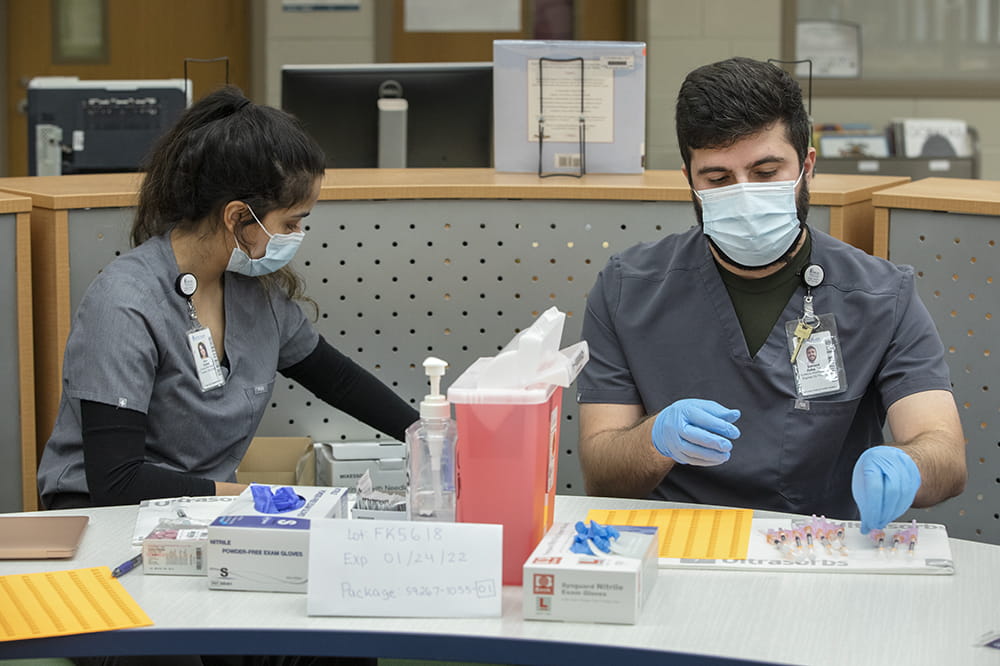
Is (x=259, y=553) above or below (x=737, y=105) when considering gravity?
below

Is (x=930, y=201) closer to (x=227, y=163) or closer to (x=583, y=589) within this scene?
(x=227, y=163)

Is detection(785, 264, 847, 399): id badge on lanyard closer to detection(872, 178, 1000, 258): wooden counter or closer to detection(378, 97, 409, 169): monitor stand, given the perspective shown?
detection(872, 178, 1000, 258): wooden counter

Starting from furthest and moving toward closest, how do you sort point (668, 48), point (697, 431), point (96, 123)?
1. point (668, 48)
2. point (96, 123)
3. point (697, 431)

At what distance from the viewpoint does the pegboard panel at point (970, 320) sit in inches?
87.5

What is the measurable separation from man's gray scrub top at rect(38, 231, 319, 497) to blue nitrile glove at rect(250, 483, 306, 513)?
1.42 feet

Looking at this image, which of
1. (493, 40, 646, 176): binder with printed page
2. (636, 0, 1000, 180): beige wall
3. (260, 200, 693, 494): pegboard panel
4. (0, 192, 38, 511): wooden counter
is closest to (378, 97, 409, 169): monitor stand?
(493, 40, 646, 176): binder with printed page

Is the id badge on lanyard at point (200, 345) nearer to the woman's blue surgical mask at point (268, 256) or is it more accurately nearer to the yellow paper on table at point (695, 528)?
the woman's blue surgical mask at point (268, 256)

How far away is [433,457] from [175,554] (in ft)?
0.97

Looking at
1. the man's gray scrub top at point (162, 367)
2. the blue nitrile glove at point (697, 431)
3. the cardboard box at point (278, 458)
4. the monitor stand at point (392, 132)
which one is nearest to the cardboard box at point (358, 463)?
the cardboard box at point (278, 458)

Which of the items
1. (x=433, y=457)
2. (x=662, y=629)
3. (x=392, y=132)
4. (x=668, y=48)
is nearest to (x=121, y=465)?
(x=433, y=457)

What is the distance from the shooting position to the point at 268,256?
190 centimetres

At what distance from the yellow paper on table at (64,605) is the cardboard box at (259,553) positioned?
0.30 ft

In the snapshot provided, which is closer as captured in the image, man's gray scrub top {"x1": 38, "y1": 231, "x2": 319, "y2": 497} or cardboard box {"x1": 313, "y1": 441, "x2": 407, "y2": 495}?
man's gray scrub top {"x1": 38, "y1": 231, "x2": 319, "y2": 497}

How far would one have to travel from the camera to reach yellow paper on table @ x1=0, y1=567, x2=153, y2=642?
1.16 metres
